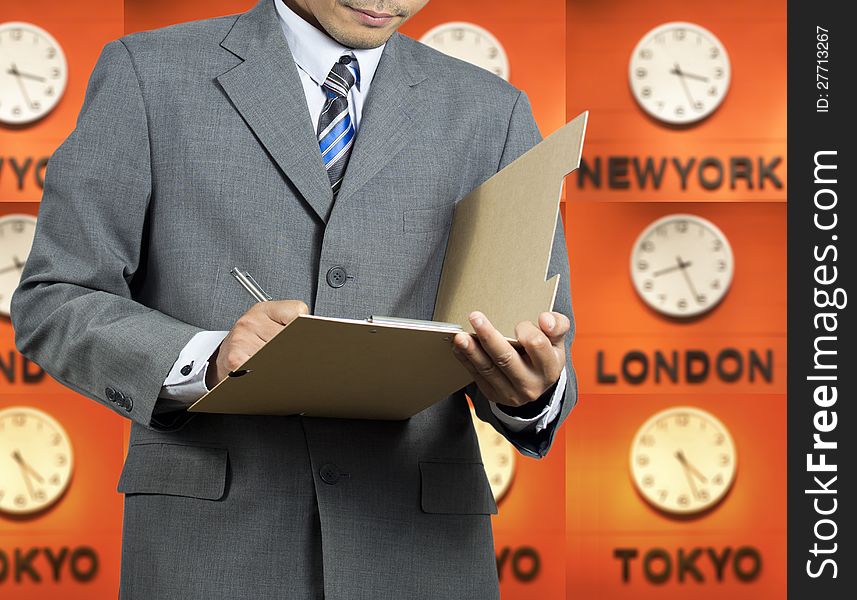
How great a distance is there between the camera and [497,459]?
3.46m

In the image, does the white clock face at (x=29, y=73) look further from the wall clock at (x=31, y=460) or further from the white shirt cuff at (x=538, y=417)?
the white shirt cuff at (x=538, y=417)

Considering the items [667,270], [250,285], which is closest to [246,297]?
[250,285]

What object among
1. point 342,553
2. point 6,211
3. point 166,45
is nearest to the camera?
point 342,553

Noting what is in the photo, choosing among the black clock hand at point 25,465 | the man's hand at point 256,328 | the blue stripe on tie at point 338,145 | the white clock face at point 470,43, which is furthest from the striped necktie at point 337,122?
the black clock hand at point 25,465

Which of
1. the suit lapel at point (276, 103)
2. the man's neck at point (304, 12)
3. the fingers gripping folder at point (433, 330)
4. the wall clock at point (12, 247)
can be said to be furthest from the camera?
the wall clock at point (12, 247)

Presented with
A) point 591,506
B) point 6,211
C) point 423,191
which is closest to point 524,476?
point 591,506

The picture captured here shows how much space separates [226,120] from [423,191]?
21 cm

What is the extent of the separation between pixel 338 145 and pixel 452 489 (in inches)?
14.5

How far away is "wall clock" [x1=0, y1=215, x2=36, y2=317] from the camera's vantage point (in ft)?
11.3

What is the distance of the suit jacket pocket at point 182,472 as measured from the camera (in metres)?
1.04

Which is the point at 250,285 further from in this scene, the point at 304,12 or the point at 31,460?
the point at 31,460

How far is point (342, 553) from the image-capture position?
1033 mm
